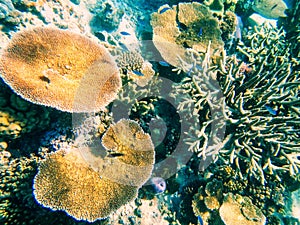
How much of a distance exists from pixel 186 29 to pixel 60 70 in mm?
3152

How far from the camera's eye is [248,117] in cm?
333

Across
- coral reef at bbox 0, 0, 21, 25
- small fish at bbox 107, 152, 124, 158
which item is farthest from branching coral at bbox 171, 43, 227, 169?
coral reef at bbox 0, 0, 21, 25

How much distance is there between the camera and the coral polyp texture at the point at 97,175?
2.83m

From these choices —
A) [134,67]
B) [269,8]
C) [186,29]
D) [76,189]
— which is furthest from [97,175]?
[269,8]

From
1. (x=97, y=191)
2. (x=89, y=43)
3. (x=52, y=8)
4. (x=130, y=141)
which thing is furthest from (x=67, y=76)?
(x=52, y=8)

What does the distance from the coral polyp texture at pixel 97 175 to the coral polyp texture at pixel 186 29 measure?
231cm

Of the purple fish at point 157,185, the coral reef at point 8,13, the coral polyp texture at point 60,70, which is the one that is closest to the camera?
the coral polyp texture at point 60,70

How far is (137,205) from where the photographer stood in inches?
138

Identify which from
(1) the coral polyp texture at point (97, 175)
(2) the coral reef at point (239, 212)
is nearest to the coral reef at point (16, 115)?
(1) the coral polyp texture at point (97, 175)

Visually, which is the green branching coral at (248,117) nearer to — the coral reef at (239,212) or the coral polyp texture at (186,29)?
the coral reef at (239,212)

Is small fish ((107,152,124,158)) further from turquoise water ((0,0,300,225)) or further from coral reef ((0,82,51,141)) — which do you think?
coral reef ((0,82,51,141))

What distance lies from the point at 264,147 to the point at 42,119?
11.8ft

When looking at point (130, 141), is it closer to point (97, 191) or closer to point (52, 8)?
point (97, 191)

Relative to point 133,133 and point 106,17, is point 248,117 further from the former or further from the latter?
point 106,17
